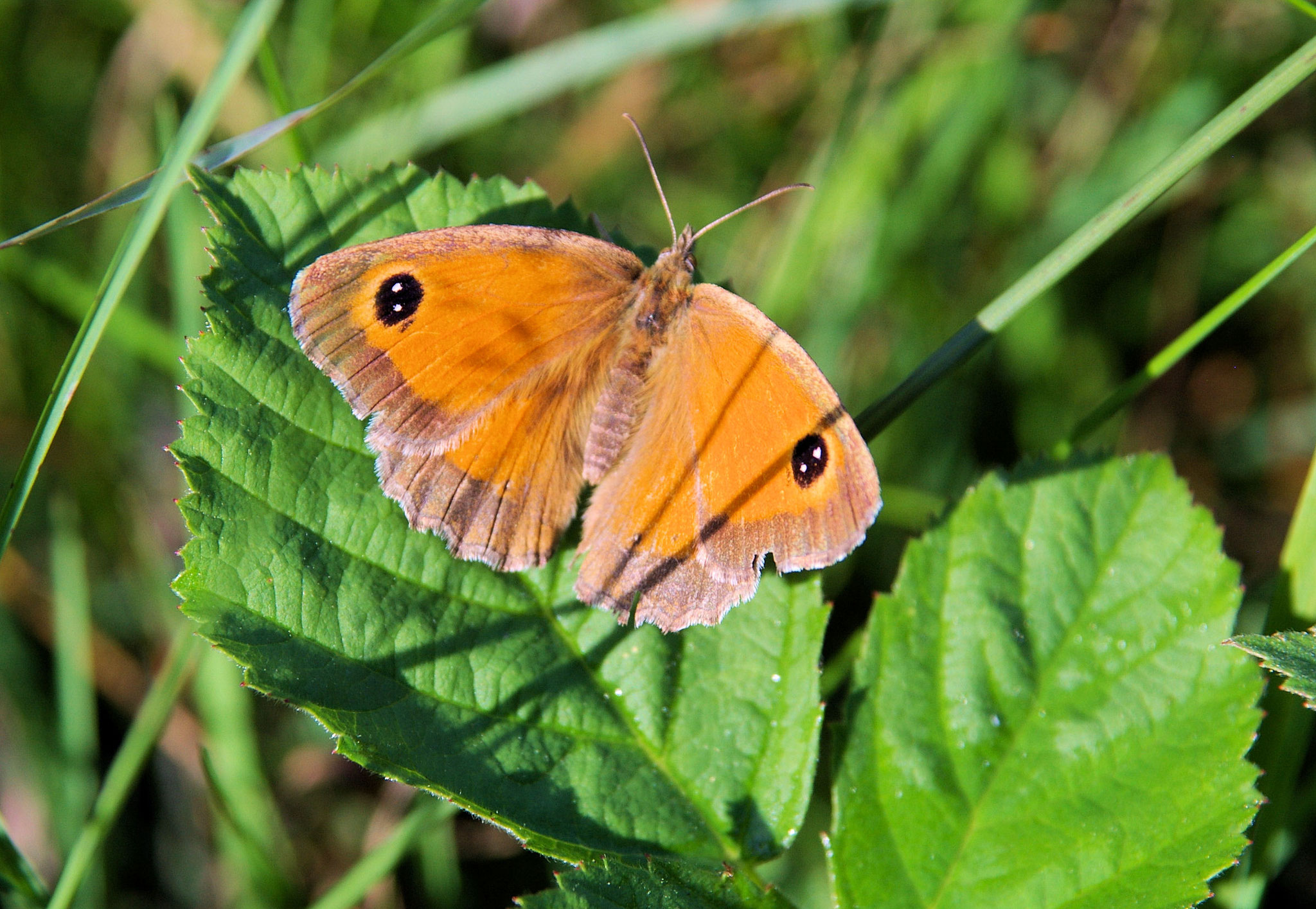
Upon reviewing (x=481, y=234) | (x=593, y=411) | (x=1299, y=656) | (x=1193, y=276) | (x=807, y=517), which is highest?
(x=1193, y=276)

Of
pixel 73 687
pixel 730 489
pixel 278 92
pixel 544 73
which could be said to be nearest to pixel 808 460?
pixel 730 489

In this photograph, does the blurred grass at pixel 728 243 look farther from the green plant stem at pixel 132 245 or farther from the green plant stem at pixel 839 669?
the green plant stem at pixel 132 245

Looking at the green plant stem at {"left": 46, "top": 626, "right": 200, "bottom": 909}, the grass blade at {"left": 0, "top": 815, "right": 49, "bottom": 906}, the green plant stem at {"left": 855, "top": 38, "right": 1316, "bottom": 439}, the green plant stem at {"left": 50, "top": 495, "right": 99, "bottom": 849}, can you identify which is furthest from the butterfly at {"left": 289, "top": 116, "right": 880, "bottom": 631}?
the green plant stem at {"left": 50, "top": 495, "right": 99, "bottom": 849}

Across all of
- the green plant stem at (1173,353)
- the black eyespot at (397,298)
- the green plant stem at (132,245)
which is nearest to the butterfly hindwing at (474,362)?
the black eyespot at (397,298)

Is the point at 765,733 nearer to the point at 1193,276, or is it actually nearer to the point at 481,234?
the point at 481,234

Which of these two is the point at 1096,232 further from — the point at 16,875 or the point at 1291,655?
the point at 16,875

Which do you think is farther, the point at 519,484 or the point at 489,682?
the point at 519,484

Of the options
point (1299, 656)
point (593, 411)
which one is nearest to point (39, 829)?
point (593, 411)
